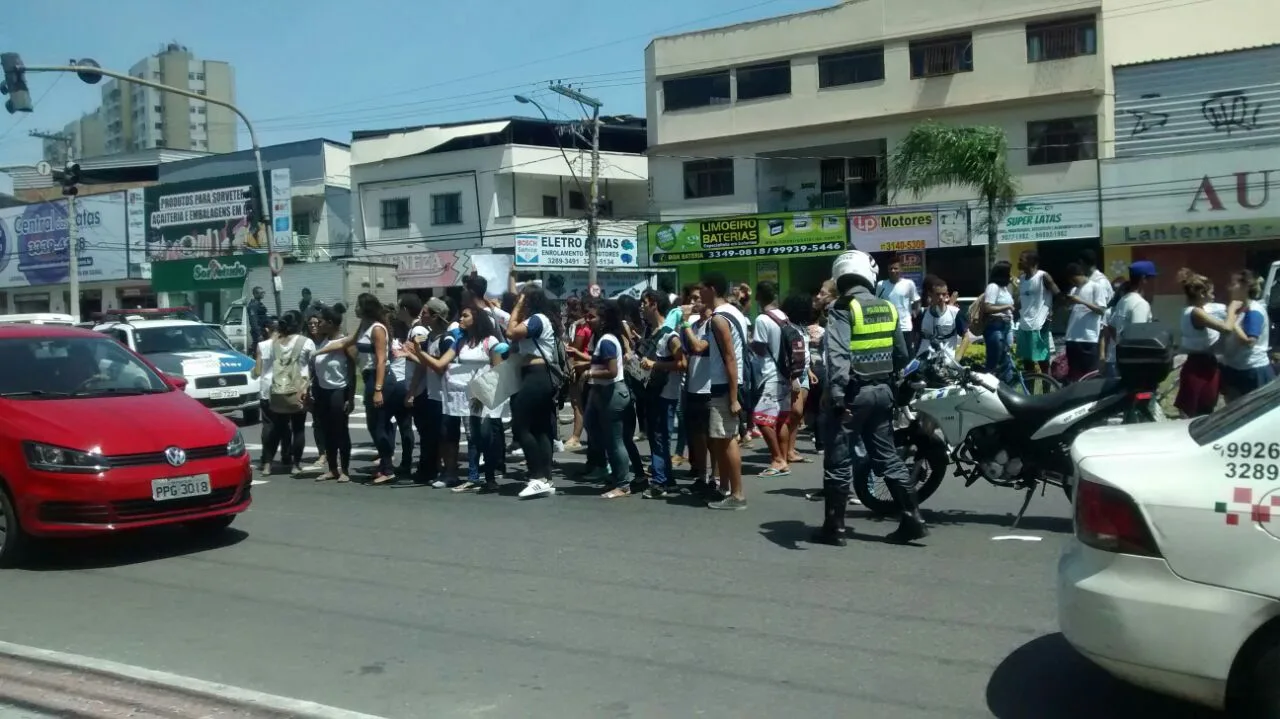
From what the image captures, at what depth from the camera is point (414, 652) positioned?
228 inches

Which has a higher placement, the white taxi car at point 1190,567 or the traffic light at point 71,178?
the traffic light at point 71,178

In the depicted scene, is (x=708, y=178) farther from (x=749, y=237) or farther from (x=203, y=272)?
(x=203, y=272)

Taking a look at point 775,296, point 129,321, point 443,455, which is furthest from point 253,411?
point 775,296

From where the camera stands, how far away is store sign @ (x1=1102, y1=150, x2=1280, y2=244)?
28.5 m

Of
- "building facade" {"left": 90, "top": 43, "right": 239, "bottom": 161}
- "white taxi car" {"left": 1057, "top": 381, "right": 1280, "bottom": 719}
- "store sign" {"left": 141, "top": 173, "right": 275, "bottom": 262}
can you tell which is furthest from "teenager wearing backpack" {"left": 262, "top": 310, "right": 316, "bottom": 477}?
"building facade" {"left": 90, "top": 43, "right": 239, "bottom": 161}

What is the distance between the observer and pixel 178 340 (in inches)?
716

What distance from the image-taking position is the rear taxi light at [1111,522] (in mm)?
4008

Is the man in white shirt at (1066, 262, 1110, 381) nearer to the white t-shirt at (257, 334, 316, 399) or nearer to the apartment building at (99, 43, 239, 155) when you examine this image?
the white t-shirt at (257, 334, 316, 399)

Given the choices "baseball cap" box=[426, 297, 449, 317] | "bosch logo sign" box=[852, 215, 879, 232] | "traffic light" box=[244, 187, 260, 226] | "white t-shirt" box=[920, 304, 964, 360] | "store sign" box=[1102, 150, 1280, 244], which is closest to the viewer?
"baseball cap" box=[426, 297, 449, 317]

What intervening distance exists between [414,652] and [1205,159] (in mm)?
28641

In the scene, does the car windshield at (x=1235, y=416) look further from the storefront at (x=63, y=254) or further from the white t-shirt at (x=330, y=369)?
the storefront at (x=63, y=254)

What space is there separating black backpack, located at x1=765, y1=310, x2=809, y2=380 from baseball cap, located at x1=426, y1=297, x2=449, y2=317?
3.05 m

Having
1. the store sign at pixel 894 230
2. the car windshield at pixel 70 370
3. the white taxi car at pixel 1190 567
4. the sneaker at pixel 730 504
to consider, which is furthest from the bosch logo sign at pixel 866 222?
the white taxi car at pixel 1190 567

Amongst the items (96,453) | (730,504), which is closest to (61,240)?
(96,453)
